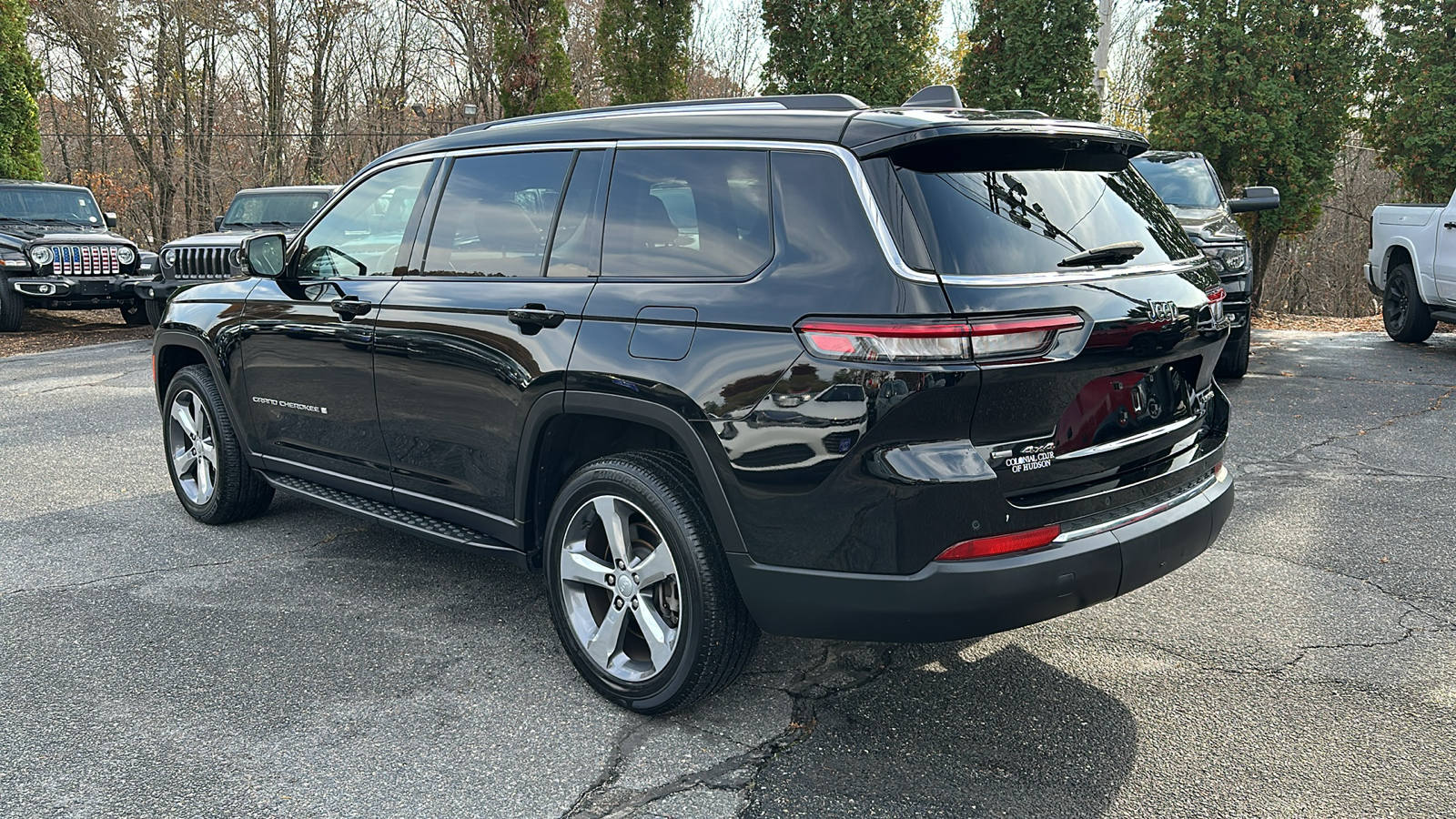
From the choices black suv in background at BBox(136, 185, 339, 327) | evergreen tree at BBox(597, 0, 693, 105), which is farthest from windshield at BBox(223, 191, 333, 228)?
evergreen tree at BBox(597, 0, 693, 105)

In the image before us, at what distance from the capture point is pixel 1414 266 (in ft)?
36.9

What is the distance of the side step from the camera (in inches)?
153

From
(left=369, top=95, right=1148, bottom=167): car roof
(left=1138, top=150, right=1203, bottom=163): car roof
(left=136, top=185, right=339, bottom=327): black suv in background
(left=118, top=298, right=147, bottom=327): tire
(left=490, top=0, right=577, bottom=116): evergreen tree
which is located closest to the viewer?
(left=369, top=95, right=1148, bottom=167): car roof

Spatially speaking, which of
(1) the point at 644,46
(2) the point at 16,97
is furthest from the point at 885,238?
(2) the point at 16,97

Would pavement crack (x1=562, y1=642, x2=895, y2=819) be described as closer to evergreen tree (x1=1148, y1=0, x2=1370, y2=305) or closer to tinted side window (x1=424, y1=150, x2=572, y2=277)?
tinted side window (x1=424, y1=150, x2=572, y2=277)

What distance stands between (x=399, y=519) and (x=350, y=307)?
84cm

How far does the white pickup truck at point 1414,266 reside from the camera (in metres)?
10.7

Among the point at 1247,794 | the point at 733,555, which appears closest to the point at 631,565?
the point at 733,555

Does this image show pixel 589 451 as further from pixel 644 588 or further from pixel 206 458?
pixel 206 458

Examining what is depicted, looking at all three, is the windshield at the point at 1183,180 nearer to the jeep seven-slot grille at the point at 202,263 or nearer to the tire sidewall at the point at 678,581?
the tire sidewall at the point at 678,581

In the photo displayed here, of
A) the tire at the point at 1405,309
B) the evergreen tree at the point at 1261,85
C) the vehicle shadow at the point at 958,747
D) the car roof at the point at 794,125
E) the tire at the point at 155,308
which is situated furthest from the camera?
the evergreen tree at the point at 1261,85

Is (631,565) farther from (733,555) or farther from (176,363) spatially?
(176,363)

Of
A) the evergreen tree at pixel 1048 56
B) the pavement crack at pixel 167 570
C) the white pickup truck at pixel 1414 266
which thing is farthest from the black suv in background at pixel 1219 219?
the pavement crack at pixel 167 570

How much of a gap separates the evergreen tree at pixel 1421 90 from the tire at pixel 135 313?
1604 cm
